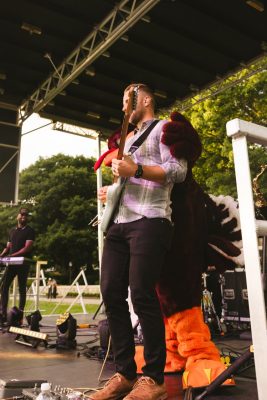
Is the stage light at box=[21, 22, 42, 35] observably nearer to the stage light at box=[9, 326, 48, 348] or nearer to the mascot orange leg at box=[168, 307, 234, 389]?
the stage light at box=[9, 326, 48, 348]

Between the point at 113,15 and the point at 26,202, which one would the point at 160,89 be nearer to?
the point at 113,15

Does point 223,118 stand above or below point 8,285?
above

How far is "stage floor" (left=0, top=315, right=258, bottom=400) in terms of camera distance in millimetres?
2502

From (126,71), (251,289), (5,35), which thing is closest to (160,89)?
(126,71)

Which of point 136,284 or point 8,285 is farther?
point 8,285

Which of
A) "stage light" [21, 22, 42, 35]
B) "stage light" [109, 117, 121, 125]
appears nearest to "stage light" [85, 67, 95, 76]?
"stage light" [21, 22, 42, 35]

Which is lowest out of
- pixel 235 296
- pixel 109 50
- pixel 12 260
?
pixel 235 296

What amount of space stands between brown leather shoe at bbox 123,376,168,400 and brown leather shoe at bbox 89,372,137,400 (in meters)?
0.17

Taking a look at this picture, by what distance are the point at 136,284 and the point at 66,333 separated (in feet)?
8.96

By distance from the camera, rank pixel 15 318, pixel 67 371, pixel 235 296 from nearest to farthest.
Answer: pixel 67 371
pixel 15 318
pixel 235 296

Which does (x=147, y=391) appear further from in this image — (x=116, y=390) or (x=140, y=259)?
(x=140, y=259)

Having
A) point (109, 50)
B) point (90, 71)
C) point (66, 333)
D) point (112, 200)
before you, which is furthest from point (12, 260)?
point (112, 200)

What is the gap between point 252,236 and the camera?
3.09 feet

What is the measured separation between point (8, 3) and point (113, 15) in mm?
1537
